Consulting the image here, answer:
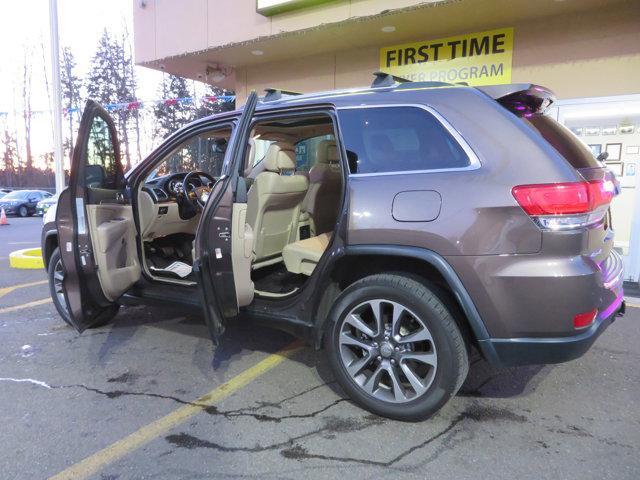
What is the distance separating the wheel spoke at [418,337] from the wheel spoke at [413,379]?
0.49 feet

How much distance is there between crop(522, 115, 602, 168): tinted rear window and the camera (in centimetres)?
263

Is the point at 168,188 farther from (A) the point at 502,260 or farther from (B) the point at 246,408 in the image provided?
(A) the point at 502,260

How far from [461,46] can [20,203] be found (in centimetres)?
2395

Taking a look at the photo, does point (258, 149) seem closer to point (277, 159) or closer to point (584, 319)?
point (277, 159)

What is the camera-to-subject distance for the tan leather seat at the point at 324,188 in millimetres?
4312

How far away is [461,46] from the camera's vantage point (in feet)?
24.0

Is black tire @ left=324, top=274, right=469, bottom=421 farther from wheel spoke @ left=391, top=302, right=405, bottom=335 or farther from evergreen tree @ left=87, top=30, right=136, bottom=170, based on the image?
evergreen tree @ left=87, top=30, right=136, bottom=170

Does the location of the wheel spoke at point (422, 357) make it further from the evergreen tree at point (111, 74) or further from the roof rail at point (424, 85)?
the evergreen tree at point (111, 74)

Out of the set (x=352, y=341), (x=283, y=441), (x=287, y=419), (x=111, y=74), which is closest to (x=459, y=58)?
(x=352, y=341)

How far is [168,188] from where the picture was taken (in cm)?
502

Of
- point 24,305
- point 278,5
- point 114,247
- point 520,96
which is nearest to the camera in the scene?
point 520,96

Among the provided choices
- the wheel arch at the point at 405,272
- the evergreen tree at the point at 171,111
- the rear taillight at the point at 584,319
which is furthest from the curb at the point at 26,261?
the evergreen tree at the point at 171,111

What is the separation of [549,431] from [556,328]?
0.70 metres

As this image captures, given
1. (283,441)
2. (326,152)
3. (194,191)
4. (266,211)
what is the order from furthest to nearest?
(194,191) < (326,152) < (266,211) < (283,441)
